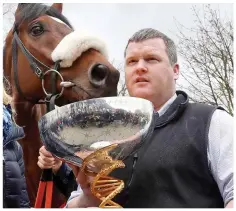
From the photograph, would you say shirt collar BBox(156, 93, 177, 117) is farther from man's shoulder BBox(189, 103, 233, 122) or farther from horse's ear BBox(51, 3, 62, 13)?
horse's ear BBox(51, 3, 62, 13)

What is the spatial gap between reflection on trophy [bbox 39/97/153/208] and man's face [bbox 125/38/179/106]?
0.18m

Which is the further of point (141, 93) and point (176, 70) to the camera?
point (176, 70)

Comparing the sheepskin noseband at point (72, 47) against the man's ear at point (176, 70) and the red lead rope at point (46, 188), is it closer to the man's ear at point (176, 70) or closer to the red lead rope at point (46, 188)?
the red lead rope at point (46, 188)

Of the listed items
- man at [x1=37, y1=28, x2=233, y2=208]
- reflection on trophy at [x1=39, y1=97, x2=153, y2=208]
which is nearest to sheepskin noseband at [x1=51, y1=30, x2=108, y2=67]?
man at [x1=37, y1=28, x2=233, y2=208]

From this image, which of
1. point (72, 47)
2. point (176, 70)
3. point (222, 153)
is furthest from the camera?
point (72, 47)

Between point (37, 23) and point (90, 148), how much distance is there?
4.96 ft

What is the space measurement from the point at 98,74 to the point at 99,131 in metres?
1.17

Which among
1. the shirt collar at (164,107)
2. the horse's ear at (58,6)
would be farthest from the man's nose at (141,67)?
the horse's ear at (58,6)

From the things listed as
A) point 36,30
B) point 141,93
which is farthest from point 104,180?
point 36,30

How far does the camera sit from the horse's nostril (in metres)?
2.07

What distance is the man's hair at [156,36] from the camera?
1221 millimetres

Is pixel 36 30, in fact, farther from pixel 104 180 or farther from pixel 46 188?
pixel 104 180

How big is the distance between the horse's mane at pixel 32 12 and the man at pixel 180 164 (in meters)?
1.34

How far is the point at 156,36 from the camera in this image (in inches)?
48.7
